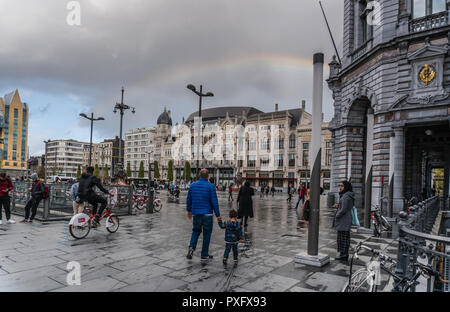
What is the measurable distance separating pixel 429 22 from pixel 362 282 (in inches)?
718

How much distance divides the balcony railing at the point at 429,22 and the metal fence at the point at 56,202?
717 inches

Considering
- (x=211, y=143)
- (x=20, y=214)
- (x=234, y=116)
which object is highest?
(x=234, y=116)

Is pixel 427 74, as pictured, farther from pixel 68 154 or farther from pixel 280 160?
pixel 68 154

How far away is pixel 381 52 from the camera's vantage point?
17609 millimetres

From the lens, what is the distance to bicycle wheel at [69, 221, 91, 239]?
8023mm

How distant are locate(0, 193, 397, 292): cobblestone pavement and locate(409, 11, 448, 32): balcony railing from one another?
1359cm

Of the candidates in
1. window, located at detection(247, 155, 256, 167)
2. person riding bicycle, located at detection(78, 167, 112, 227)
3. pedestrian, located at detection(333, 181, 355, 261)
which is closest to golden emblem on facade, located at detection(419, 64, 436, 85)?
pedestrian, located at detection(333, 181, 355, 261)

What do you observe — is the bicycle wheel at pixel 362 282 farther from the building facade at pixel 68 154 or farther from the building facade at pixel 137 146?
the building facade at pixel 68 154

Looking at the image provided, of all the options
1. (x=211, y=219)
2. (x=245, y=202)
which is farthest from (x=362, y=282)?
(x=245, y=202)

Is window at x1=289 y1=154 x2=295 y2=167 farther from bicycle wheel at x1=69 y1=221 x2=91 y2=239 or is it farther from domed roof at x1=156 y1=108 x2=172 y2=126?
bicycle wheel at x1=69 y1=221 x2=91 y2=239
